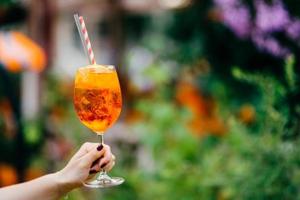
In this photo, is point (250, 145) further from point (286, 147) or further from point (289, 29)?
point (289, 29)

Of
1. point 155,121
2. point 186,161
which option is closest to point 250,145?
point 186,161

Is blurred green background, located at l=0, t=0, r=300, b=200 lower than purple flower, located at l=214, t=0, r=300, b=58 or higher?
lower

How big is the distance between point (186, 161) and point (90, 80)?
3.34 m

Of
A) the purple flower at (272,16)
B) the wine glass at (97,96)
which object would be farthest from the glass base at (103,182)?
the purple flower at (272,16)

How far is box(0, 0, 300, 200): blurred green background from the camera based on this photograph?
4.83 meters

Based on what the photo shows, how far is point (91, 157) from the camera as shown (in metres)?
2.72

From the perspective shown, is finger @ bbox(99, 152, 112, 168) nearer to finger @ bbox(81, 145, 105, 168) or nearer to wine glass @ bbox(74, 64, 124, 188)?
finger @ bbox(81, 145, 105, 168)

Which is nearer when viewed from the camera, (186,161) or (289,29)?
(289,29)

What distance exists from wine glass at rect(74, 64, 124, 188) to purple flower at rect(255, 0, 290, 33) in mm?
2463

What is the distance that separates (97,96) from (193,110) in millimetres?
4624

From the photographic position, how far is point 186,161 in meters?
6.20

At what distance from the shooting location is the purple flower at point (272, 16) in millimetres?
5223

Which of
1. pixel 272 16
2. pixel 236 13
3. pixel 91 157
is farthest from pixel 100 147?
pixel 236 13

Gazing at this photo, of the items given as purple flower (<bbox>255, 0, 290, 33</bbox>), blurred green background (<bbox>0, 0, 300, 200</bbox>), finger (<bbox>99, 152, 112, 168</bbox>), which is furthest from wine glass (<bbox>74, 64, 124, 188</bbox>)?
purple flower (<bbox>255, 0, 290, 33</bbox>)
